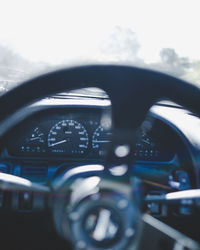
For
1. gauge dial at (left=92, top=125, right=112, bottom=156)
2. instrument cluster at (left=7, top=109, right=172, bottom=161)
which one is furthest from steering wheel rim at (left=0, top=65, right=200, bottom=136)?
gauge dial at (left=92, top=125, right=112, bottom=156)

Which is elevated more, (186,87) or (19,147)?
(186,87)

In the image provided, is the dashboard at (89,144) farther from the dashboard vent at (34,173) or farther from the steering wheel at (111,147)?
the steering wheel at (111,147)

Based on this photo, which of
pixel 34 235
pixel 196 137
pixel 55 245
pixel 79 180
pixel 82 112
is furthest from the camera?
pixel 82 112

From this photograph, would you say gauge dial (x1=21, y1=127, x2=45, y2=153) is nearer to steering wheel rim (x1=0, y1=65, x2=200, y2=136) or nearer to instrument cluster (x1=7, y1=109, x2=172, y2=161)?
instrument cluster (x1=7, y1=109, x2=172, y2=161)

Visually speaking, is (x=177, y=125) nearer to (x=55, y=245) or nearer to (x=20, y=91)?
(x=55, y=245)

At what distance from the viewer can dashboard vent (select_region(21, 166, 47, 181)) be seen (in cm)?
259

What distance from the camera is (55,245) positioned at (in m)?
1.67

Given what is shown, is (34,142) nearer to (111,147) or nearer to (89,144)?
(89,144)

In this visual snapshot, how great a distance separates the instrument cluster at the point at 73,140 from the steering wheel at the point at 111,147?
1.21 m

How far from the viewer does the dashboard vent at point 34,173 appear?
2586 mm

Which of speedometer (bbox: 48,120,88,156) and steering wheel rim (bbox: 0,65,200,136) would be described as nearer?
steering wheel rim (bbox: 0,65,200,136)

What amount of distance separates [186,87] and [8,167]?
155cm

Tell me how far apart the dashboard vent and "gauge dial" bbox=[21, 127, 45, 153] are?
140 mm

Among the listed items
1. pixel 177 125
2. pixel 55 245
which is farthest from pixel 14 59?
pixel 55 245
